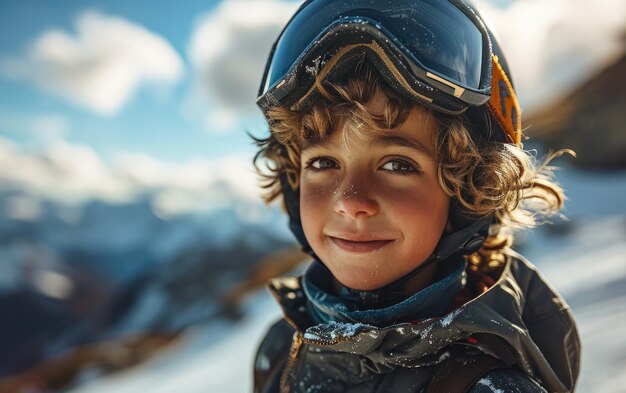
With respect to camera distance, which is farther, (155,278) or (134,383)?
(155,278)

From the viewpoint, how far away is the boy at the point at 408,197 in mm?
1307

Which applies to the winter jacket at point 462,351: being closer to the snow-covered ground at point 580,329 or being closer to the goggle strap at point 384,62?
Answer: the goggle strap at point 384,62

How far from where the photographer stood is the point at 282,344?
192 centimetres

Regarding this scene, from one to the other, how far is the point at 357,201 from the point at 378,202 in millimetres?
70

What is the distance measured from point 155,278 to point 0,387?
15.0 metres

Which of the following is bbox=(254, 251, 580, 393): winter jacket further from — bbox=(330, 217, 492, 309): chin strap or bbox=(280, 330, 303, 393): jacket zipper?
bbox=(330, 217, 492, 309): chin strap

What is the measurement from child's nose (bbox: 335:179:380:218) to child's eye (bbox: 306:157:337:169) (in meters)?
0.17

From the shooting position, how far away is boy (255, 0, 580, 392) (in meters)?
1.31

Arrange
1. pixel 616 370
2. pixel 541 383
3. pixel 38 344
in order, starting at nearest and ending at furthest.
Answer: pixel 541 383 < pixel 616 370 < pixel 38 344

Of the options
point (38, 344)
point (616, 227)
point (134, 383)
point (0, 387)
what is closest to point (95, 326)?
point (38, 344)

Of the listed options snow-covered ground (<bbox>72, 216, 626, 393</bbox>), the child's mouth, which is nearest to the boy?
A: the child's mouth

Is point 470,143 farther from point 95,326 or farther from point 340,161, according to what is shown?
point 95,326

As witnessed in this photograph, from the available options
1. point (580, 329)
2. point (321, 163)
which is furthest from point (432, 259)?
point (580, 329)

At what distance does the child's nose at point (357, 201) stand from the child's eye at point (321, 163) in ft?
0.54
